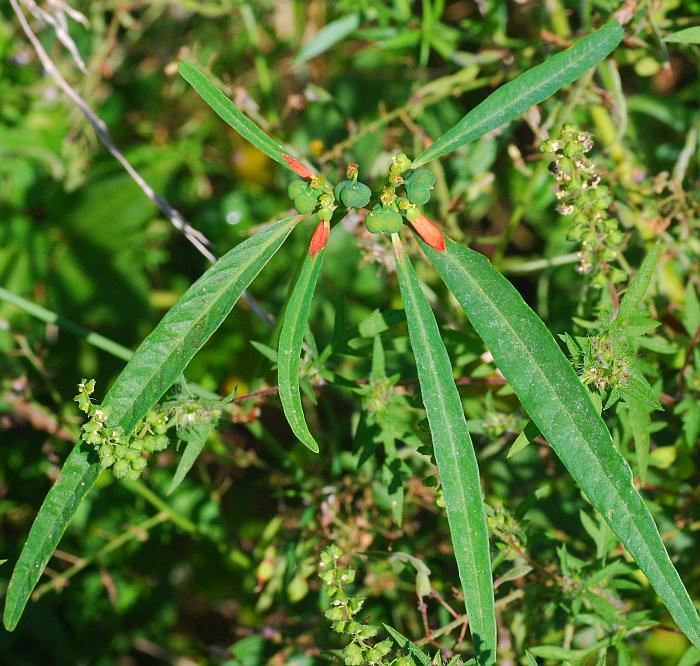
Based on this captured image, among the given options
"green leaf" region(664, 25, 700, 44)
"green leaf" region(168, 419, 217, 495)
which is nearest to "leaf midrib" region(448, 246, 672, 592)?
"green leaf" region(168, 419, 217, 495)

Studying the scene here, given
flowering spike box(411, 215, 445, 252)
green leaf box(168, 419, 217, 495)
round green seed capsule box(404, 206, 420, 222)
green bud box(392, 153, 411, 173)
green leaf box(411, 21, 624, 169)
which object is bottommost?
green leaf box(168, 419, 217, 495)

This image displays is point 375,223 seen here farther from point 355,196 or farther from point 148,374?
point 148,374

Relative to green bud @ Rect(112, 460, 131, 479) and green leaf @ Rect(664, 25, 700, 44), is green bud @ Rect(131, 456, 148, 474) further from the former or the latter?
green leaf @ Rect(664, 25, 700, 44)

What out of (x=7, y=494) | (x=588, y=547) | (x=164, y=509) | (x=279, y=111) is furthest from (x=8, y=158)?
(x=588, y=547)

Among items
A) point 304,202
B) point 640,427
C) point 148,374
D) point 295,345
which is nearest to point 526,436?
point 640,427

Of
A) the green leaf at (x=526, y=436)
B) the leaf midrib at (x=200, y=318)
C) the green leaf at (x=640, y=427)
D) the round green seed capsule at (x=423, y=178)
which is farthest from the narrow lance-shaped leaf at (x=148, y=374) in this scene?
the green leaf at (x=640, y=427)

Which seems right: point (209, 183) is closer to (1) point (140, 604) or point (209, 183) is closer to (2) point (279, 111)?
(2) point (279, 111)

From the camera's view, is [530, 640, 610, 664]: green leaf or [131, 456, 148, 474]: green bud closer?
[131, 456, 148, 474]: green bud
